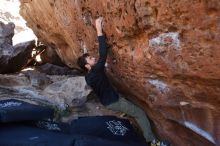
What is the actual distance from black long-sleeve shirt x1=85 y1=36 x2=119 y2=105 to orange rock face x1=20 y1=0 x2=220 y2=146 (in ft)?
0.45

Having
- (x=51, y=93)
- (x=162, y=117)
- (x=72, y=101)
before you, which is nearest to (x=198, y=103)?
(x=162, y=117)

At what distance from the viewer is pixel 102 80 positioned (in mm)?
5895

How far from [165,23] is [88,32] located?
2.01 meters

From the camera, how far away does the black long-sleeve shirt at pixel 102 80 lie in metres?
5.55

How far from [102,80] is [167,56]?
4.97 ft

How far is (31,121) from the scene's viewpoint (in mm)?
5594

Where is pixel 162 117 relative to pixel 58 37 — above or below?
below

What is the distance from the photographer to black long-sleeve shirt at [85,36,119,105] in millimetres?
5547

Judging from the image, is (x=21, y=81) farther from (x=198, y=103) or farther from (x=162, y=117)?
(x=198, y=103)

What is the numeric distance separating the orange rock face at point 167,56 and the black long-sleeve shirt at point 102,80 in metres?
0.14

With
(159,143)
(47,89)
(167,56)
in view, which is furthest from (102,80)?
(47,89)

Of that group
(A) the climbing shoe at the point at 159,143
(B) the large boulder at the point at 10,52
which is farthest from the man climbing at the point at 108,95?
(B) the large boulder at the point at 10,52

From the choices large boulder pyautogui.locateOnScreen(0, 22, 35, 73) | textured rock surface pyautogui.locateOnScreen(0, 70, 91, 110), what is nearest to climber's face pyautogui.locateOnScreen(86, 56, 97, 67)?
textured rock surface pyautogui.locateOnScreen(0, 70, 91, 110)

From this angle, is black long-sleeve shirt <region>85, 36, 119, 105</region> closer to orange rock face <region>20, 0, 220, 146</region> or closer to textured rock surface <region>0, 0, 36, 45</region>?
orange rock face <region>20, 0, 220, 146</region>
